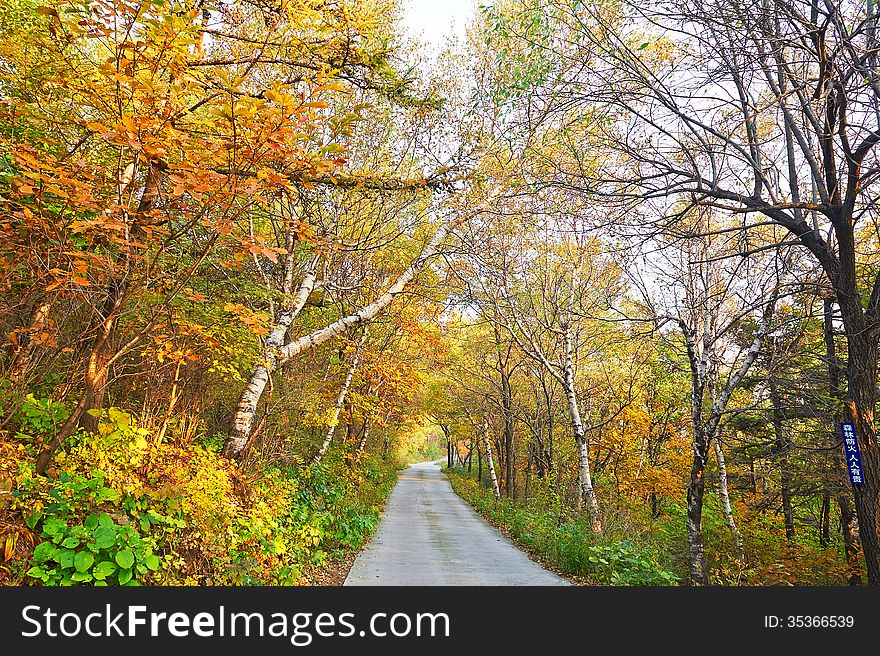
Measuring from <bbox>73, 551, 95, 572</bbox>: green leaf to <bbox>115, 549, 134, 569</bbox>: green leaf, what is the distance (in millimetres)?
183

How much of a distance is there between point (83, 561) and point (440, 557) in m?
6.93

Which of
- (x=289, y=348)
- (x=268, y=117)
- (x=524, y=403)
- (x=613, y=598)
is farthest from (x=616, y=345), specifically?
(x=268, y=117)

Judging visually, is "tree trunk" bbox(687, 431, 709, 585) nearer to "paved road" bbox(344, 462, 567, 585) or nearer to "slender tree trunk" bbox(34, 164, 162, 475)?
"paved road" bbox(344, 462, 567, 585)

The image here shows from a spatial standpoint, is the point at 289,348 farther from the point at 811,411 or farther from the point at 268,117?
the point at 811,411

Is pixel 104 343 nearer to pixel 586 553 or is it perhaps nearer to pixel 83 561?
pixel 83 561

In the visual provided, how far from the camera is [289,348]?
26.0 ft

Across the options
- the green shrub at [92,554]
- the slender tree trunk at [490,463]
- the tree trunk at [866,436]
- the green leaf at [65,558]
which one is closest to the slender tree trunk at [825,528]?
the tree trunk at [866,436]

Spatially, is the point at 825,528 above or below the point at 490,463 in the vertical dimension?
below

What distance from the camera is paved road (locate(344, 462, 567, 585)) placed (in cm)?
796

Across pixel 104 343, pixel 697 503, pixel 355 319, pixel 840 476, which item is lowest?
pixel 697 503

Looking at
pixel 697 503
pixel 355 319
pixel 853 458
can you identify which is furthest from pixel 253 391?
pixel 697 503

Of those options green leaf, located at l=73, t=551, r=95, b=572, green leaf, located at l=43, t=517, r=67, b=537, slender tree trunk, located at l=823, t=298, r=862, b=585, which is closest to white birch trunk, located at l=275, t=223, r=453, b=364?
green leaf, located at l=43, t=517, r=67, b=537

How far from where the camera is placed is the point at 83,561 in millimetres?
4035

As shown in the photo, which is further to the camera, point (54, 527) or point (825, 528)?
point (825, 528)
